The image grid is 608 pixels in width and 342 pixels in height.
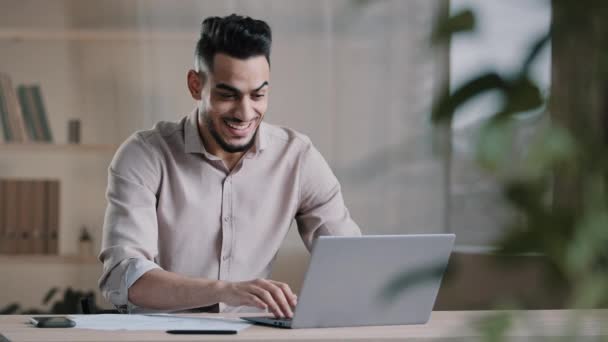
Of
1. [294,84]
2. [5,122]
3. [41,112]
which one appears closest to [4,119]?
[5,122]

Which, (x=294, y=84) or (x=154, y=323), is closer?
(x=154, y=323)

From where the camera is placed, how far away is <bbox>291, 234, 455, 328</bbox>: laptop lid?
1808 mm

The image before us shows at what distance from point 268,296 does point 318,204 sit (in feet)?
2.51

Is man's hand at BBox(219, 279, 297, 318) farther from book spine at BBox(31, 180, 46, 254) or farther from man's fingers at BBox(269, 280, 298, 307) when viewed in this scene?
book spine at BBox(31, 180, 46, 254)

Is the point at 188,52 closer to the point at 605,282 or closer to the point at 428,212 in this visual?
the point at 428,212

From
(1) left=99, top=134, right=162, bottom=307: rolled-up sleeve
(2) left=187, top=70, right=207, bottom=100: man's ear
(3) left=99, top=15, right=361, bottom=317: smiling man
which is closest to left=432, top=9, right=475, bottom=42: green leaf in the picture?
(1) left=99, top=134, right=162, bottom=307: rolled-up sleeve

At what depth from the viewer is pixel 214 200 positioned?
8.52ft

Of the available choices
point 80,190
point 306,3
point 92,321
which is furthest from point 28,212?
point 92,321

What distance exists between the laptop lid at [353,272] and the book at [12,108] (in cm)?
253

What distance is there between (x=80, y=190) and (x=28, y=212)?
9.1 inches

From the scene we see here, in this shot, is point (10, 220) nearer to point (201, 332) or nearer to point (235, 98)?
point (235, 98)

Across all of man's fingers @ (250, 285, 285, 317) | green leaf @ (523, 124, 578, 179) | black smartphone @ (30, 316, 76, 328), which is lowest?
black smartphone @ (30, 316, 76, 328)

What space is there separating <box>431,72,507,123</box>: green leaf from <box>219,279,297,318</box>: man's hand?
168 centimetres

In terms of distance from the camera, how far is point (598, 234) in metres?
0.28
